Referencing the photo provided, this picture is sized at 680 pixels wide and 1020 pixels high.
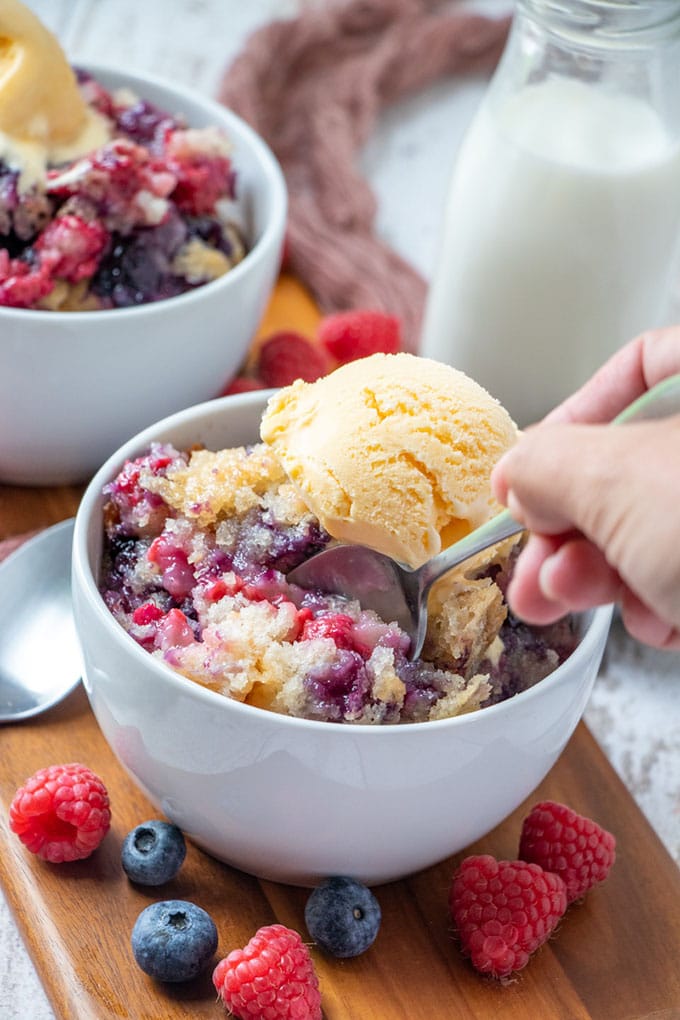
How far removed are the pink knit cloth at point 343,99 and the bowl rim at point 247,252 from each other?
→ 1.08 ft

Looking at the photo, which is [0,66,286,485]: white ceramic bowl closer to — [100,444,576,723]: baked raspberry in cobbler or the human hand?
[100,444,576,723]: baked raspberry in cobbler

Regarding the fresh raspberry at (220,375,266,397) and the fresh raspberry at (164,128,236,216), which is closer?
the fresh raspberry at (164,128,236,216)

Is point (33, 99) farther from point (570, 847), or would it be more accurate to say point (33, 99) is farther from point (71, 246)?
point (570, 847)

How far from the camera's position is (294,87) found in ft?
9.12

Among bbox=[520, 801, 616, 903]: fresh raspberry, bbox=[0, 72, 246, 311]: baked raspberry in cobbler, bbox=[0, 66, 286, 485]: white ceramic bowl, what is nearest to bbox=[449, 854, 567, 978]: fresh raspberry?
bbox=[520, 801, 616, 903]: fresh raspberry

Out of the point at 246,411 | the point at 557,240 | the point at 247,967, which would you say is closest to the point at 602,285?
the point at 557,240

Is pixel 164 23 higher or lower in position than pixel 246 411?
lower

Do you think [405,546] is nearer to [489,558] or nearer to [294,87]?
[489,558]

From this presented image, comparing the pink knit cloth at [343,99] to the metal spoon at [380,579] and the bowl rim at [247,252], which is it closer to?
the bowl rim at [247,252]

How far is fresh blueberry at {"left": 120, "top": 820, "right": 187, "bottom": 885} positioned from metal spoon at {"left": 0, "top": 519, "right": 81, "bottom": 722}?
0.84 feet

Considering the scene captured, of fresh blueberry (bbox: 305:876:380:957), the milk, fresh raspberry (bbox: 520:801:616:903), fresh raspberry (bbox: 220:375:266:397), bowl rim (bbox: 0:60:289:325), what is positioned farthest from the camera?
fresh raspberry (bbox: 220:375:266:397)

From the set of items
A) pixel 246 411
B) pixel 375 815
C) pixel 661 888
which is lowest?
pixel 661 888

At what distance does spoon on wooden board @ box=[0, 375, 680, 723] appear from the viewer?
1.37m

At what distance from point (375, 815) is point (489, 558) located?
32 centimetres
